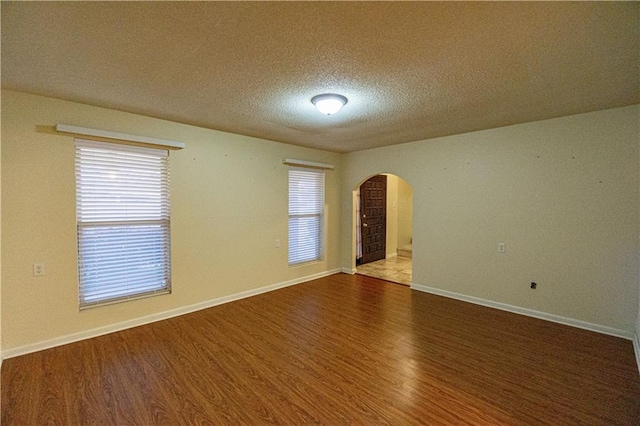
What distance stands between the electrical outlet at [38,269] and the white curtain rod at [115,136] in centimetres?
131

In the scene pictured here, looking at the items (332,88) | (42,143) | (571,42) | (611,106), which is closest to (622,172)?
(611,106)

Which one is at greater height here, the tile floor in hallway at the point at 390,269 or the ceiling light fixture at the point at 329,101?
the ceiling light fixture at the point at 329,101

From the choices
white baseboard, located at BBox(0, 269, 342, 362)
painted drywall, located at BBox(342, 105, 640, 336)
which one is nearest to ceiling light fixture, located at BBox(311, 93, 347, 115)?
painted drywall, located at BBox(342, 105, 640, 336)

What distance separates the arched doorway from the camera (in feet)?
19.3

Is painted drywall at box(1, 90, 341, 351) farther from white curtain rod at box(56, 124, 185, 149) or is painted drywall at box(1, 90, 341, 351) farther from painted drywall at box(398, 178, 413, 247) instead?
painted drywall at box(398, 178, 413, 247)

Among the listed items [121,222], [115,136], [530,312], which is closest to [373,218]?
[530,312]

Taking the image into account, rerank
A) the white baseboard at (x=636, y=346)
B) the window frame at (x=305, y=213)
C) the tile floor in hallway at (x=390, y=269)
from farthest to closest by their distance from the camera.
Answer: the tile floor in hallway at (x=390, y=269) < the window frame at (x=305, y=213) < the white baseboard at (x=636, y=346)

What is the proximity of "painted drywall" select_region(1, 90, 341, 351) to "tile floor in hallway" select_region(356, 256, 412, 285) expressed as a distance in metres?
0.92

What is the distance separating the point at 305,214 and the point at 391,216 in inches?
119

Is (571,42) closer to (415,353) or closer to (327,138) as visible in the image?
(415,353)

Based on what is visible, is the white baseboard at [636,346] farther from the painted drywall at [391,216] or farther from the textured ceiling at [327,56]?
the painted drywall at [391,216]

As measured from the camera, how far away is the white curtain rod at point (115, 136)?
9.04 ft

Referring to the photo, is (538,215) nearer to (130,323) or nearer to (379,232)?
(379,232)

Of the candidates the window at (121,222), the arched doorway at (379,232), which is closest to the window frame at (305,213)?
the arched doorway at (379,232)
